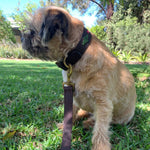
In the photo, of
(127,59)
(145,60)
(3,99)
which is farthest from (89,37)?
(145,60)

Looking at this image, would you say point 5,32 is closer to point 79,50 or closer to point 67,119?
point 79,50

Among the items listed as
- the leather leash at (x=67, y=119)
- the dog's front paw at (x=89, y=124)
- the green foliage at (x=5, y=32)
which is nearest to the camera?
the leather leash at (x=67, y=119)

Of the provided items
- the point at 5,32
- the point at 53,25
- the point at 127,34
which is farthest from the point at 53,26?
the point at 5,32

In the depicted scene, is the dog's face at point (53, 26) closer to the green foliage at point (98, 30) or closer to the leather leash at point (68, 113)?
the leather leash at point (68, 113)

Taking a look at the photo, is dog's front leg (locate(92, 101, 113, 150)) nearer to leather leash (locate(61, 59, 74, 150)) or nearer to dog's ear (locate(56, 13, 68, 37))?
leather leash (locate(61, 59, 74, 150))

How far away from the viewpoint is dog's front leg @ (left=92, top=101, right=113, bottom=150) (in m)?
1.57

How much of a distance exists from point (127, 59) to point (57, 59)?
525 inches

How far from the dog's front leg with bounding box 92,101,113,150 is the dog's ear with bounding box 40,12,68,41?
0.95m

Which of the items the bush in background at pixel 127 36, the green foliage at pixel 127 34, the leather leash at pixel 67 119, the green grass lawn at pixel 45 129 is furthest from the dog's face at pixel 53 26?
the green foliage at pixel 127 34

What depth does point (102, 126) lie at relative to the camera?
162 cm

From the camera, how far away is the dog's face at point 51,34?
1.48 m

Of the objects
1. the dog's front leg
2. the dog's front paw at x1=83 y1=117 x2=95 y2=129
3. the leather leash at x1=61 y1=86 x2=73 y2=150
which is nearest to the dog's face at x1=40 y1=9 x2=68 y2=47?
the leather leash at x1=61 y1=86 x2=73 y2=150

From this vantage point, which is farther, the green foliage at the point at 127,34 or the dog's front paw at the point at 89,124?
the green foliage at the point at 127,34

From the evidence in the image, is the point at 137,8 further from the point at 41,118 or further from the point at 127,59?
the point at 41,118
